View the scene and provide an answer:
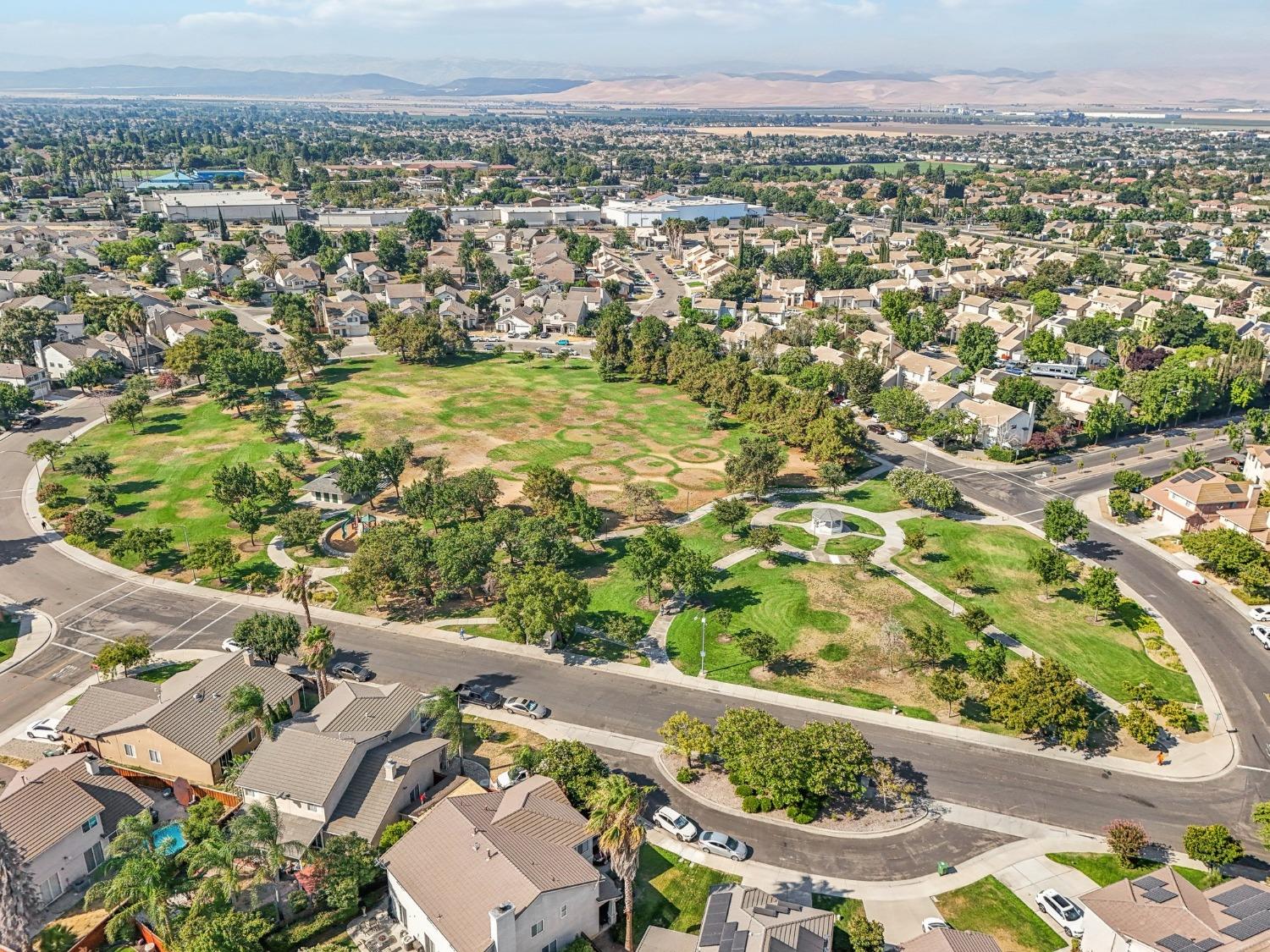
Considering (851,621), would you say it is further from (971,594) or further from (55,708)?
(55,708)

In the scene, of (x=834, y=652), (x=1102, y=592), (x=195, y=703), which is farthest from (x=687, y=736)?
(x=1102, y=592)

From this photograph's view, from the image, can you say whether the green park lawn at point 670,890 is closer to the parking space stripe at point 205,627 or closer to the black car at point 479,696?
the black car at point 479,696

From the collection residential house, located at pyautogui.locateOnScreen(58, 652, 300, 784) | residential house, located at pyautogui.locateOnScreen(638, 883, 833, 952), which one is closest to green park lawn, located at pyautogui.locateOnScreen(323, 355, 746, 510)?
residential house, located at pyautogui.locateOnScreen(58, 652, 300, 784)

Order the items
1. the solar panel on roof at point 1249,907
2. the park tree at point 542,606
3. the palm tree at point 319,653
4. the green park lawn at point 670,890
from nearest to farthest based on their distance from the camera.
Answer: the solar panel on roof at point 1249,907 < the green park lawn at point 670,890 < the palm tree at point 319,653 < the park tree at point 542,606

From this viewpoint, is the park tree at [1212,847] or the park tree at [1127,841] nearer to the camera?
the park tree at [1212,847]

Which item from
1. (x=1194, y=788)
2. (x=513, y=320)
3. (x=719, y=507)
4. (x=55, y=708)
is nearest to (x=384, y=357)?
(x=513, y=320)

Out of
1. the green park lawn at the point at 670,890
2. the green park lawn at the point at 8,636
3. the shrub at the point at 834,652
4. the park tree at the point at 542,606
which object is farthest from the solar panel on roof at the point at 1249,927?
the green park lawn at the point at 8,636
